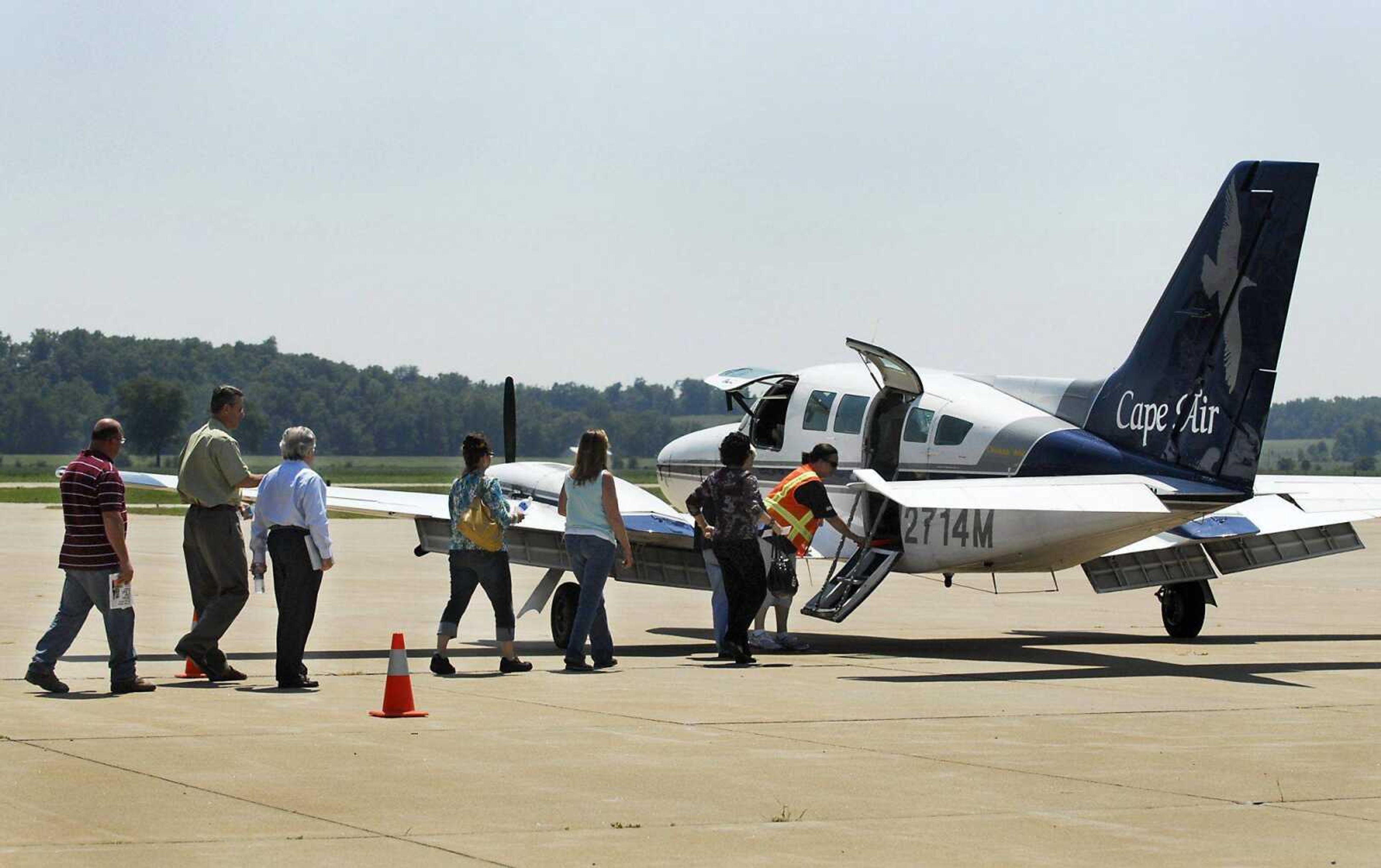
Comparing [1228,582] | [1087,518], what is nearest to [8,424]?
[1228,582]

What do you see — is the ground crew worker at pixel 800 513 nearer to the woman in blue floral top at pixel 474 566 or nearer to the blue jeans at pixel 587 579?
the blue jeans at pixel 587 579

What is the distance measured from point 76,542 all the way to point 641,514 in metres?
6.76

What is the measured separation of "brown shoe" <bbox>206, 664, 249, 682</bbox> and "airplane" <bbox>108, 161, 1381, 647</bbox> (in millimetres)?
2610

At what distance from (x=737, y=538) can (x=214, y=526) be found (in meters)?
4.49

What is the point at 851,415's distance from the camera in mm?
20047

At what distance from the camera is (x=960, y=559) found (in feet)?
59.1

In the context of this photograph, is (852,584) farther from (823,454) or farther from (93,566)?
(93,566)

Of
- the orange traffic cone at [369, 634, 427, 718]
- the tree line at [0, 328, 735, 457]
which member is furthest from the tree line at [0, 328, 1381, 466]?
the orange traffic cone at [369, 634, 427, 718]

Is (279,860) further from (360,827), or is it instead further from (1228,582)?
(1228,582)

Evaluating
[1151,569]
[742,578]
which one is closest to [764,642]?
[742,578]

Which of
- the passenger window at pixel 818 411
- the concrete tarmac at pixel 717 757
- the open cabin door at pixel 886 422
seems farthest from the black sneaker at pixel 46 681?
the passenger window at pixel 818 411

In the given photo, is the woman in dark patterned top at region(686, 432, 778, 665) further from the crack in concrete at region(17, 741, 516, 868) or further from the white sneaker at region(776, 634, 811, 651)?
the crack in concrete at region(17, 741, 516, 868)

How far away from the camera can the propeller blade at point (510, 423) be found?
23.4 m

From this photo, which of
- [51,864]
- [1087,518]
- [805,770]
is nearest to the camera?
[51,864]
